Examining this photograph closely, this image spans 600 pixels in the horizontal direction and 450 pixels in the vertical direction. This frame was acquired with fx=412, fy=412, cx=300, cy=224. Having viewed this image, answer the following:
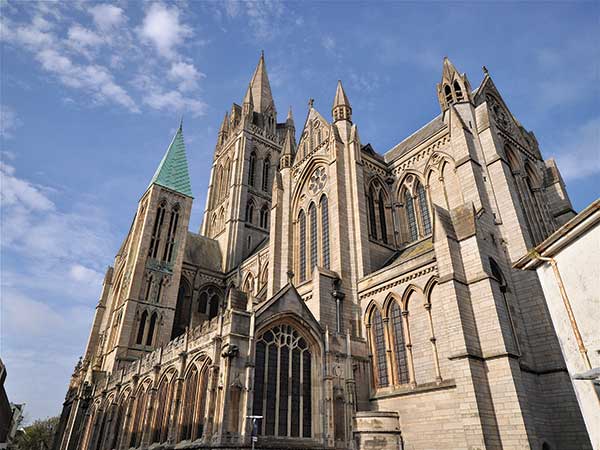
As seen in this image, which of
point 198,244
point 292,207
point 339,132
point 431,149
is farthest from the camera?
point 198,244

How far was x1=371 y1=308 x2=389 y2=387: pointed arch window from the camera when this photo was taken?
19.2m

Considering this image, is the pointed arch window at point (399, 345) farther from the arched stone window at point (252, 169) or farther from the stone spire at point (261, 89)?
the stone spire at point (261, 89)

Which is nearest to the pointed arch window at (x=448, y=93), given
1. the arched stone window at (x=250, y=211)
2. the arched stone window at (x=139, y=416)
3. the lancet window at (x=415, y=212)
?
the lancet window at (x=415, y=212)

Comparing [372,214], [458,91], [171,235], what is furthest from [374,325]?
[171,235]

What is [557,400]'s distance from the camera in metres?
15.8

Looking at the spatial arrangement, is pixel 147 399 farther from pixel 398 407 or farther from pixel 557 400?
pixel 557 400

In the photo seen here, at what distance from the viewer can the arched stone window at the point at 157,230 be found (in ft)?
123

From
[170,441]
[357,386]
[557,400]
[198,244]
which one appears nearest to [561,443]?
[557,400]

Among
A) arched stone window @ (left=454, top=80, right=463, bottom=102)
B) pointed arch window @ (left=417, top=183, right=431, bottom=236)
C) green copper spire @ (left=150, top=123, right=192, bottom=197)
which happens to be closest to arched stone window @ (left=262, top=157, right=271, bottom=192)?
green copper spire @ (left=150, top=123, right=192, bottom=197)

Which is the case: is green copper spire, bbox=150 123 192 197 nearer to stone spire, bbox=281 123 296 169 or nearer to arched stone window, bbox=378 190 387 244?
stone spire, bbox=281 123 296 169

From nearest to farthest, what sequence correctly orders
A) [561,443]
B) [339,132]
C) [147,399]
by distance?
1. [561,443]
2. [147,399]
3. [339,132]

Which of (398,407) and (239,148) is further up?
(239,148)

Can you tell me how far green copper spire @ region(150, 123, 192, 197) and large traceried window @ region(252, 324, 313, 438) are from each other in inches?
1061

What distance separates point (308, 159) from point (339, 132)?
3065 millimetres
